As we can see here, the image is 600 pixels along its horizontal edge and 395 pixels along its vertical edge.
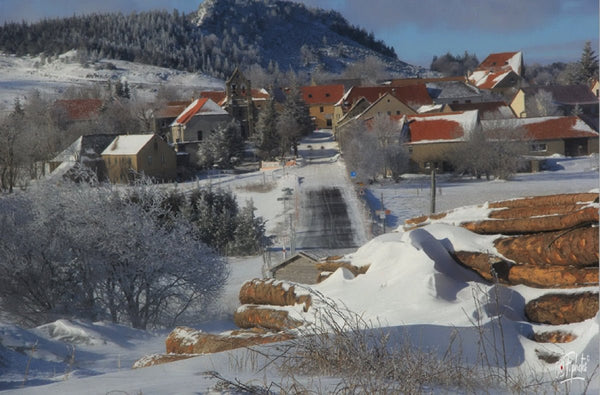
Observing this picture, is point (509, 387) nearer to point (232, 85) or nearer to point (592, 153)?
point (592, 153)

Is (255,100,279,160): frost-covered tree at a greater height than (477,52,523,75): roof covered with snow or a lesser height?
lesser

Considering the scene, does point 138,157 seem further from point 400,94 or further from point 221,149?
point 400,94

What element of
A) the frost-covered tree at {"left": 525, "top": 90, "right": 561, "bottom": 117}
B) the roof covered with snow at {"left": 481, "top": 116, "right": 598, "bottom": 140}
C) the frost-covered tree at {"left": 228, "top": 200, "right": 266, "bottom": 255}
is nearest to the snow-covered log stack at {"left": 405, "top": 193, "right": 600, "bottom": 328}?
the frost-covered tree at {"left": 228, "top": 200, "right": 266, "bottom": 255}

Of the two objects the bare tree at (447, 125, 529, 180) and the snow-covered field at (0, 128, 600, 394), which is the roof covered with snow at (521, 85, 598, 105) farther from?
the snow-covered field at (0, 128, 600, 394)

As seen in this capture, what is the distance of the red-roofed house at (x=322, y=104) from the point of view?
93750 millimetres

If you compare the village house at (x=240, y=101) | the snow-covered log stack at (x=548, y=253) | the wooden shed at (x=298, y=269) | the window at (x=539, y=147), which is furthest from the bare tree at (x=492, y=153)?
the snow-covered log stack at (x=548, y=253)

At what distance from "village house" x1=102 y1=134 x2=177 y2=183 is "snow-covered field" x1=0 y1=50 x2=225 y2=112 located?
220 ft

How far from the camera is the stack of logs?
21.4ft

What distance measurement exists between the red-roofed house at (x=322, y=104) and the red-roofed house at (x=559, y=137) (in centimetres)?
3750

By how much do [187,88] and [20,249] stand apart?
123 m

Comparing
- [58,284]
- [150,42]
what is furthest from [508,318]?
[150,42]

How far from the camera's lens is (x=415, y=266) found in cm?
755

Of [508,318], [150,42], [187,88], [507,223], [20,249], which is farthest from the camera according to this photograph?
[150,42]

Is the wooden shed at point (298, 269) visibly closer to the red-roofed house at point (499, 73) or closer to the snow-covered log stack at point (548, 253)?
the snow-covered log stack at point (548, 253)
